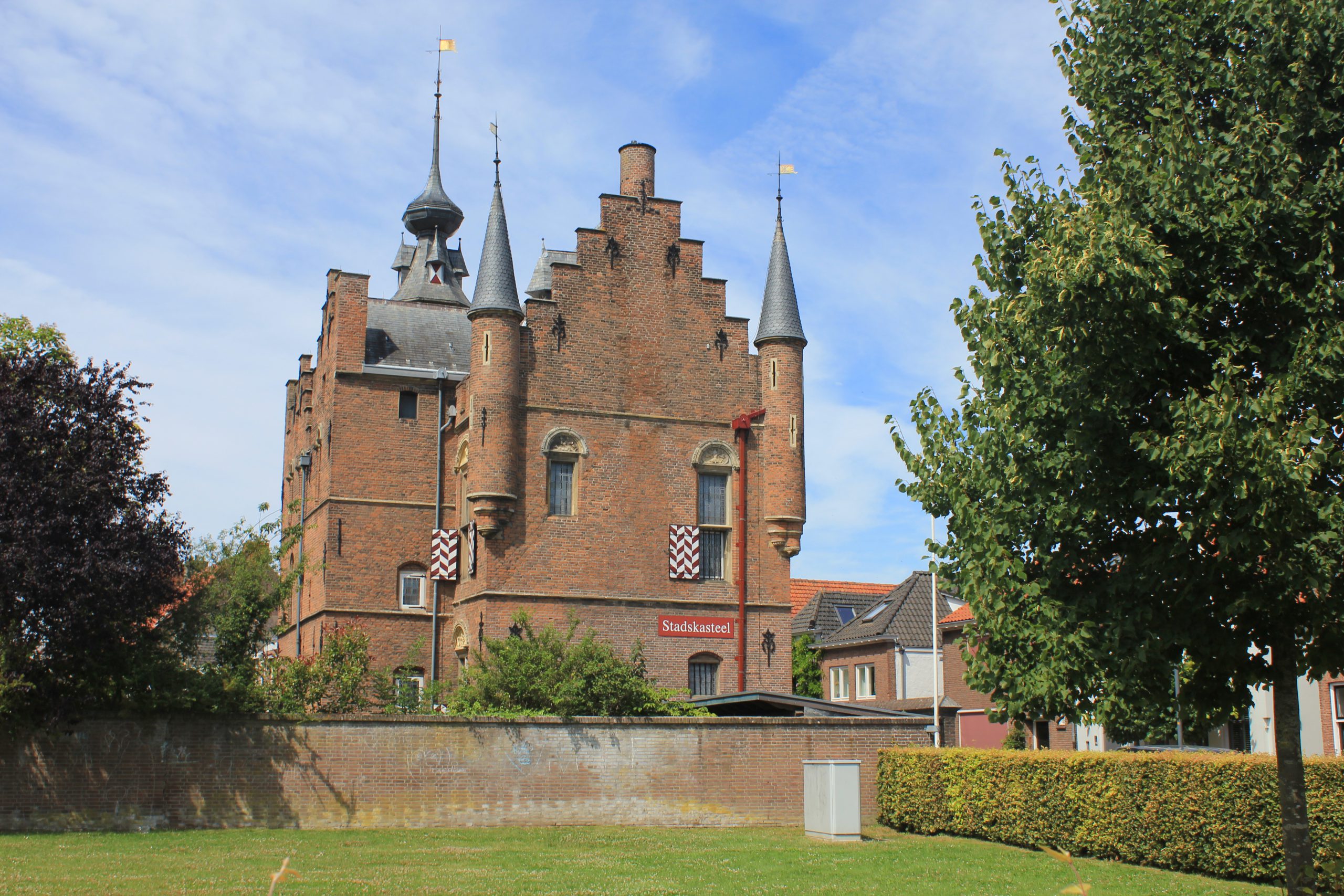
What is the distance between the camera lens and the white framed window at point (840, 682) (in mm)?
52062

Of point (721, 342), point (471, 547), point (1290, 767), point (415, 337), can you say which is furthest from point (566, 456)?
point (1290, 767)

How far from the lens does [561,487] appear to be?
32156 mm

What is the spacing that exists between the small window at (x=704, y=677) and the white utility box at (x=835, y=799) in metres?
10.6

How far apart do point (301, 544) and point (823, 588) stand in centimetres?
2823

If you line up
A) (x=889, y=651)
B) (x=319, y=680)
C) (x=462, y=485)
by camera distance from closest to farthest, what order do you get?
1. (x=319, y=680)
2. (x=462, y=485)
3. (x=889, y=651)

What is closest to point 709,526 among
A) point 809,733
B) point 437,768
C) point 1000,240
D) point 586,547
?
point 586,547

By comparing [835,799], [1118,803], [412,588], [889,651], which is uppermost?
[412,588]

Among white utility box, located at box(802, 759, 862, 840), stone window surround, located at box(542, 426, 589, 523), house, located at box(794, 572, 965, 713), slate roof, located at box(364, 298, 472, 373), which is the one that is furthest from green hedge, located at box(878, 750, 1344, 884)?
house, located at box(794, 572, 965, 713)

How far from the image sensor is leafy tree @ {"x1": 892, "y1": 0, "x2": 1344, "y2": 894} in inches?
411

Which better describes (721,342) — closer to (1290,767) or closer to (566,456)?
(566,456)

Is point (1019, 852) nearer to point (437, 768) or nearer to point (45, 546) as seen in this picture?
point (437, 768)

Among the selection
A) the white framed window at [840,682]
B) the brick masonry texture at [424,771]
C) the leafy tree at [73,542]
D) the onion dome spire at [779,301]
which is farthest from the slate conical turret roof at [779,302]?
the white framed window at [840,682]

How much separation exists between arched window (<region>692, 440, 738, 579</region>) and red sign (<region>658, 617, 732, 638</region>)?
1.21m

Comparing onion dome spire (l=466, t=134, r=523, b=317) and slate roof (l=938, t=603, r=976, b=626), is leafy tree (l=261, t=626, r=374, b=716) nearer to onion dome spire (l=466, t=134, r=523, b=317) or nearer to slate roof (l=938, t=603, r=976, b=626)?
onion dome spire (l=466, t=134, r=523, b=317)
